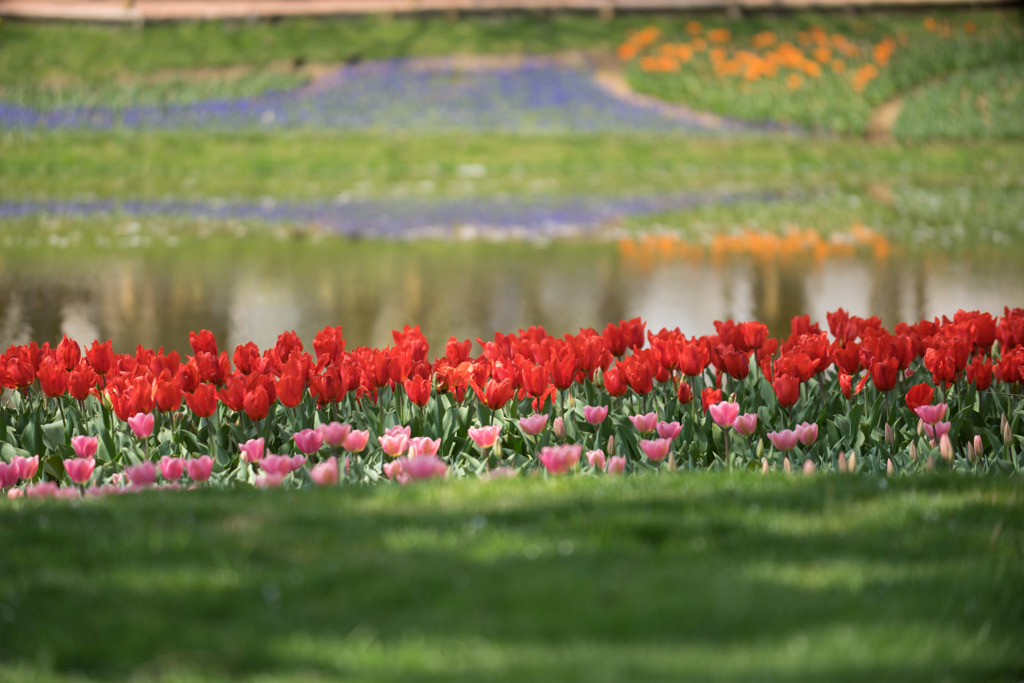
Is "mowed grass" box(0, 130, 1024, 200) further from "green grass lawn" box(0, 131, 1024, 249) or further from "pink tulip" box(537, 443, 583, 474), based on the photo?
"pink tulip" box(537, 443, 583, 474)

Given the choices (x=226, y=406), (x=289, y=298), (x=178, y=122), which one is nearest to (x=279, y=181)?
(x=178, y=122)

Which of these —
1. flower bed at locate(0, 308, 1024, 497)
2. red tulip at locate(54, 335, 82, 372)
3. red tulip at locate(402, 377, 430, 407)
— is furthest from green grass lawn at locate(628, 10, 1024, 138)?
red tulip at locate(54, 335, 82, 372)

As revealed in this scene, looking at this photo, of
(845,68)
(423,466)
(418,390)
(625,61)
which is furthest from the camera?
(625,61)

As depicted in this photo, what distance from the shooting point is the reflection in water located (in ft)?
23.9

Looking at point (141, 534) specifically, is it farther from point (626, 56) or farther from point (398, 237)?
point (626, 56)

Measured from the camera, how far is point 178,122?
51.2 feet

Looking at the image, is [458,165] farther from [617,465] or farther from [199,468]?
[199,468]

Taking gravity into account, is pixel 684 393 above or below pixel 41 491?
above

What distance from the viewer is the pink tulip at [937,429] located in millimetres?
3814

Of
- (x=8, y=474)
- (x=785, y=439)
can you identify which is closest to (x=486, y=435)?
(x=785, y=439)

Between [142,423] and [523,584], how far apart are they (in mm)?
1708

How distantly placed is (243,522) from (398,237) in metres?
7.56

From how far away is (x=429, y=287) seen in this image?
832 centimetres

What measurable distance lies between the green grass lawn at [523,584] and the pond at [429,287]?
3.71 meters
